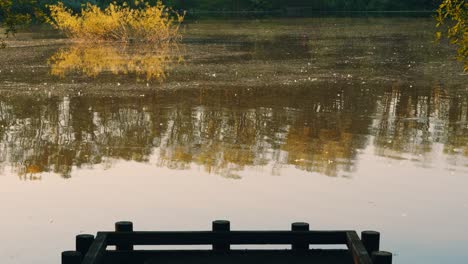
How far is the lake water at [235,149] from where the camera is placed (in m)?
14.4

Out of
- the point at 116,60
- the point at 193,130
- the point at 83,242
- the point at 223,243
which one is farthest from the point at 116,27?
the point at 83,242

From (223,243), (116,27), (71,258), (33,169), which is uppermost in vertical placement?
(116,27)

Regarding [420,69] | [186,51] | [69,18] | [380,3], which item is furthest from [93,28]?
[380,3]

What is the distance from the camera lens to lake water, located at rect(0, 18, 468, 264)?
14430 millimetres

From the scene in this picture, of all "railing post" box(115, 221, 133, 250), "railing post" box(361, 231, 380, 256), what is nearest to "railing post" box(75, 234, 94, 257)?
"railing post" box(115, 221, 133, 250)

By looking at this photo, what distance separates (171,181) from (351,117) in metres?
8.74

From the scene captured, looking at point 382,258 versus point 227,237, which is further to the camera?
point 227,237

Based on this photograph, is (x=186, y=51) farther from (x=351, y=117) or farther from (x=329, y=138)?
(x=329, y=138)

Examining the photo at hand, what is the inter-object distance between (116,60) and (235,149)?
22.3m

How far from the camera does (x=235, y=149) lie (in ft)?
67.8

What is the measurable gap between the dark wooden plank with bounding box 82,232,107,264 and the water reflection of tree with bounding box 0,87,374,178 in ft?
22.4

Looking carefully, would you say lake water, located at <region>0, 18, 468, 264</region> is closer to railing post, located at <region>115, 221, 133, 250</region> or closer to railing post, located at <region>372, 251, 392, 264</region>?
railing post, located at <region>115, 221, 133, 250</region>

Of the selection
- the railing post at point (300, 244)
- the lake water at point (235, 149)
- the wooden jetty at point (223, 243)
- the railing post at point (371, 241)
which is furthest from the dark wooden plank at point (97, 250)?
the railing post at point (371, 241)

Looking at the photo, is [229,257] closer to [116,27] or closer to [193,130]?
[193,130]
